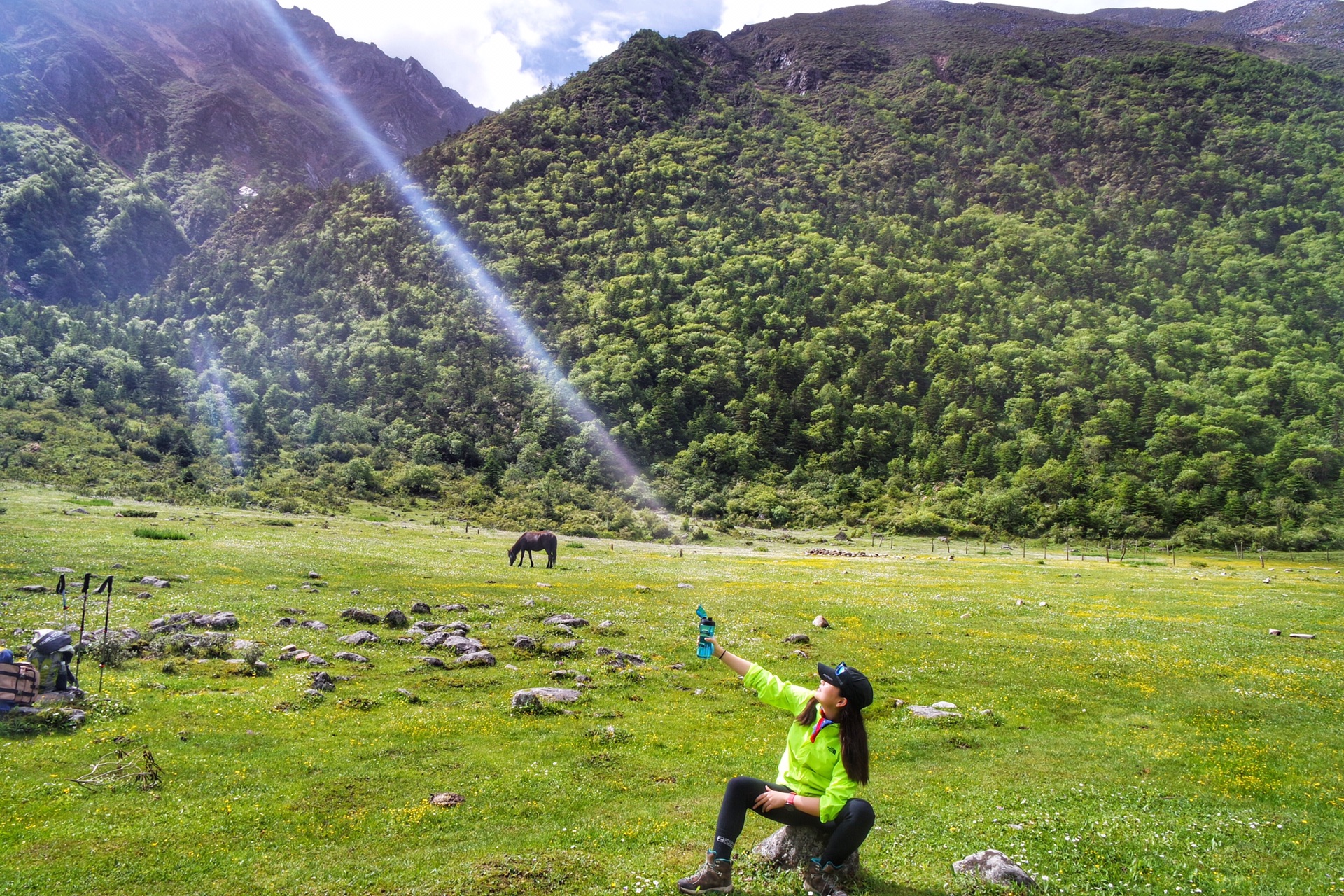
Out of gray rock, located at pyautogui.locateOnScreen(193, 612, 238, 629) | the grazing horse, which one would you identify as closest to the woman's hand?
gray rock, located at pyautogui.locateOnScreen(193, 612, 238, 629)

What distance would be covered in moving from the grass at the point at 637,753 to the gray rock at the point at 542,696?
0.50m

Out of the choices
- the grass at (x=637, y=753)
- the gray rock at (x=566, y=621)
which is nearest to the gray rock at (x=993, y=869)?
the grass at (x=637, y=753)

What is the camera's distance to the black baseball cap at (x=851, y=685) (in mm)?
9555

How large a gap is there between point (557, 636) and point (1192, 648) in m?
27.0

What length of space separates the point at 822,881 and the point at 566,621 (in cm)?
2157

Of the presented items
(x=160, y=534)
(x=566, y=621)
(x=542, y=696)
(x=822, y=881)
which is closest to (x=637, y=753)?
(x=542, y=696)

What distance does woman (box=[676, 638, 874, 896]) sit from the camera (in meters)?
9.59

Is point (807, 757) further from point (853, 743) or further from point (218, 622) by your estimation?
point (218, 622)

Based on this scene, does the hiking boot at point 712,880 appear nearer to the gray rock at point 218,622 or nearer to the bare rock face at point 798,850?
the bare rock face at point 798,850

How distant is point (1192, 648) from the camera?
29625mm

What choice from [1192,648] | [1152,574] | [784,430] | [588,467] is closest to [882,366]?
[784,430]

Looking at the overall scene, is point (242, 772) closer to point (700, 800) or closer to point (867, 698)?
point (700, 800)

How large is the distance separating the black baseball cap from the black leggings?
1.37m

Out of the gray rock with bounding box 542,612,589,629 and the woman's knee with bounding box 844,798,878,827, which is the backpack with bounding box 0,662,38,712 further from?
the woman's knee with bounding box 844,798,878,827
